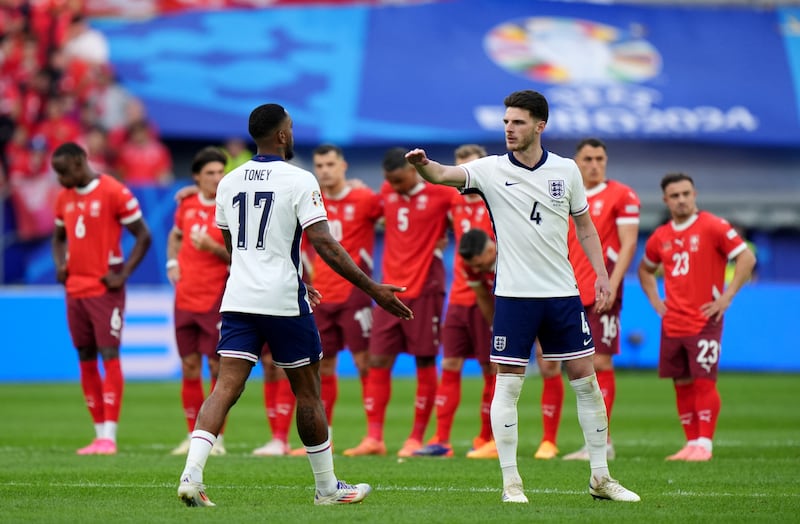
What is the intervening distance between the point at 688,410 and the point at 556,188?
4.13 meters

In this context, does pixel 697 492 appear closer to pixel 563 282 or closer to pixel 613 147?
pixel 563 282

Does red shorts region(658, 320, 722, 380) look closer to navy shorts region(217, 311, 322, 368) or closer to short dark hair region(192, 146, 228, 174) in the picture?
short dark hair region(192, 146, 228, 174)

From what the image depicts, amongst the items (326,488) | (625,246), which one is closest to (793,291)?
(625,246)

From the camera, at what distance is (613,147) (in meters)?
29.9

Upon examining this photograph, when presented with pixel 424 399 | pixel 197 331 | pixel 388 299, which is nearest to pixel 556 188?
pixel 388 299

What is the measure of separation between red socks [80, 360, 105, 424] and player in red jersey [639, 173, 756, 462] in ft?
16.8

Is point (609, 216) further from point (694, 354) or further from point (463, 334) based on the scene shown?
point (463, 334)

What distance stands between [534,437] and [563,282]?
5772 millimetres

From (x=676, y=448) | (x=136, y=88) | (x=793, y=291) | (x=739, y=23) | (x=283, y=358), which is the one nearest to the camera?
(x=283, y=358)

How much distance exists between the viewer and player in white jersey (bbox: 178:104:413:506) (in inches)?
317

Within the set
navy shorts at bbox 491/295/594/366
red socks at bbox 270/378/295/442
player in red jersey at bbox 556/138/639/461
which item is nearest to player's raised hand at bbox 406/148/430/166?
navy shorts at bbox 491/295/594/366

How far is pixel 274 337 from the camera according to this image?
8.15 metres

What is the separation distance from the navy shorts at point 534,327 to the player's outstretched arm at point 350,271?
0.80 metres

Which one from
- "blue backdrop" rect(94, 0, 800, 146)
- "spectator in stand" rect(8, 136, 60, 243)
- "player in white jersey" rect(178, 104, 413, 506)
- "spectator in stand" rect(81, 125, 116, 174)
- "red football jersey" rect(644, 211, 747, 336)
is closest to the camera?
"player in white jersey" rect(178, 104, 413, 506)
